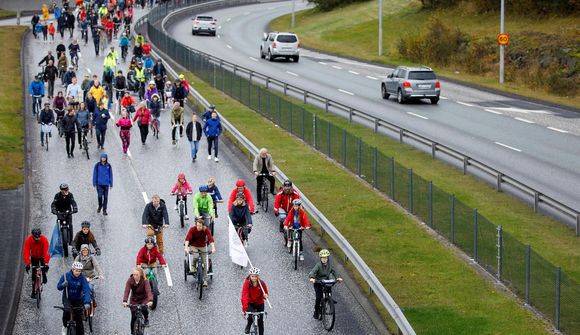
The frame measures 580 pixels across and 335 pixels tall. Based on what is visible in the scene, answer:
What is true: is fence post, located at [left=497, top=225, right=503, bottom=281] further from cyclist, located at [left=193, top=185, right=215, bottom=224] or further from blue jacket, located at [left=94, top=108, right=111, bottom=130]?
blue jacket, located at [left=94, top=108, right=111, bottom=130]

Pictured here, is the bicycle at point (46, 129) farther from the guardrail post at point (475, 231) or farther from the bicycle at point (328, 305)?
the bicycle at point (328, 305)

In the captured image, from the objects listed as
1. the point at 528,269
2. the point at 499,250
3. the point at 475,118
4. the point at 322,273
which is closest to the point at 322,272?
the point at 322,273

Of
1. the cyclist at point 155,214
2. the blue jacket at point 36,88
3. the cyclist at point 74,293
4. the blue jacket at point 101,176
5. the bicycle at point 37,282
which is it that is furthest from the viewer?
the blue jacket at point 36,88

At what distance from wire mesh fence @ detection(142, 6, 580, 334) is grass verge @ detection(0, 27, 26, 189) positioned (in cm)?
920

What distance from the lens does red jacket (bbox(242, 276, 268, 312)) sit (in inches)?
706

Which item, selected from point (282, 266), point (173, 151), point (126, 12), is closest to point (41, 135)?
point (173, 151)

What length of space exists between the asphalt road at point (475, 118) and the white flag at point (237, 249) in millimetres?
10198

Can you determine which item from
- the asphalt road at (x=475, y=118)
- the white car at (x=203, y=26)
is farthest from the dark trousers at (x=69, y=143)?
the white car at (x=203, y=26)

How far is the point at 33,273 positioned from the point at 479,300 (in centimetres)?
801

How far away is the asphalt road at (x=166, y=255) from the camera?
19.5 meters

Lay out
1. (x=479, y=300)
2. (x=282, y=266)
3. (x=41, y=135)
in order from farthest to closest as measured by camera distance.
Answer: (x=41, y=135) → (x=282, y=266) → (x=479, y=300)

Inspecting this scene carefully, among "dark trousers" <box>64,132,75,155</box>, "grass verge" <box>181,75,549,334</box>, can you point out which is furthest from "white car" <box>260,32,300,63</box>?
"dark trousers" <box>64,132,75,155</box>

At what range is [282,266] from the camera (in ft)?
75.0

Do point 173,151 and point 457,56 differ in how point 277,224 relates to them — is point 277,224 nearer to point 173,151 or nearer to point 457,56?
point 173,151
